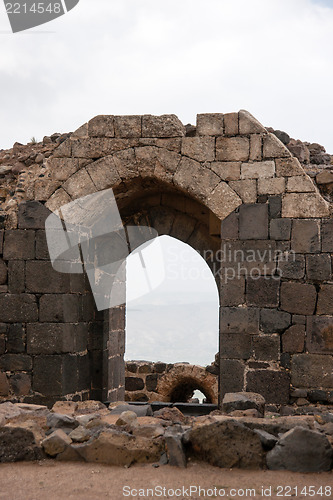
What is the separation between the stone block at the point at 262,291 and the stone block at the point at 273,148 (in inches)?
55.7

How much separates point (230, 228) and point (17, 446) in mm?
3468

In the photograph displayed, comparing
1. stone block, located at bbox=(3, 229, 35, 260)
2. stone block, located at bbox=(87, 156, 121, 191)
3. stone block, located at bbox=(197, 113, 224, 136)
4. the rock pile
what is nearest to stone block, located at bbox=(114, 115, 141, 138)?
stone block, located at bbox=(87, 156, 121, 191)

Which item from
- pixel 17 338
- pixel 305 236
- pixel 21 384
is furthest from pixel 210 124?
pixel 21 384

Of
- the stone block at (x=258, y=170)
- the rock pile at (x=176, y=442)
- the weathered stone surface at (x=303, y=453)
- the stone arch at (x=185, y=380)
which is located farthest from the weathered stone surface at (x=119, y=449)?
the stone arch at (x=185, y=380)

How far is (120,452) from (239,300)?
2.94 meters

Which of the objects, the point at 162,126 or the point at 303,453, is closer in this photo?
the point at 303,453

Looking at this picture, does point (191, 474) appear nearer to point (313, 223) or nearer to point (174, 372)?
point (313, 223)

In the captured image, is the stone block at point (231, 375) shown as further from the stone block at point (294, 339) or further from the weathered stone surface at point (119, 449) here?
the weathered stone surface at point (119, 449)

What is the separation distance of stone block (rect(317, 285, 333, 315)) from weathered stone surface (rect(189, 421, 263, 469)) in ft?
9.30

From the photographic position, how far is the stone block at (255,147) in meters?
Result: 6.10

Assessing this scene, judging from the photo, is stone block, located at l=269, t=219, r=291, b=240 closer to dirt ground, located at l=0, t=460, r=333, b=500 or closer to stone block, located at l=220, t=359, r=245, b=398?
stone block, located at l=220, t=359, r=245, b=398

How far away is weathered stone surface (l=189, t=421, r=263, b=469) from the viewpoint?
322 centimetres

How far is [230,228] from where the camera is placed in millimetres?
6078

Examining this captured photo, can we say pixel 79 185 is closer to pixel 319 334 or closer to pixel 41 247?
pixel 41 247
